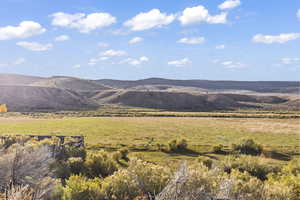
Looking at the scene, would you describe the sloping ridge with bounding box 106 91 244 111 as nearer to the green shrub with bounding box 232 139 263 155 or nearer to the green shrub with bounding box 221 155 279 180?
the green shrub with bounding box 232 139 263 155

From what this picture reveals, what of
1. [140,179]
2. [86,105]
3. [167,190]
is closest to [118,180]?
[140,179]

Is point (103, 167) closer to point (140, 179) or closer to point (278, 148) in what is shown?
point (140, 179)

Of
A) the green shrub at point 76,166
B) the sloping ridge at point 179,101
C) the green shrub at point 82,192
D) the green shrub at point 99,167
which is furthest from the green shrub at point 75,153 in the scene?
the sloping ridge at point 179,101

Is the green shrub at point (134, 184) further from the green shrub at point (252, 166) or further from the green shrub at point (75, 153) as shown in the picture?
the green shrub at point (75, 153)

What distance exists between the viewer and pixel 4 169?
9.42 m

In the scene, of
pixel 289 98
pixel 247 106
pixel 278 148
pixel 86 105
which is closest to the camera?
pixel 278 148

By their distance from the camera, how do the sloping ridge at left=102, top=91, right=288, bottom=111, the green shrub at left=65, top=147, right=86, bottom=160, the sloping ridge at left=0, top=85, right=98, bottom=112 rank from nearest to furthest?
the green shrub at left=65, top=147, right=86, bottom=160, the sloping ridge at left=0, top=85, right=98, bottom=112, the sloping ridge at left=102, top=91, right=288, bottom=111

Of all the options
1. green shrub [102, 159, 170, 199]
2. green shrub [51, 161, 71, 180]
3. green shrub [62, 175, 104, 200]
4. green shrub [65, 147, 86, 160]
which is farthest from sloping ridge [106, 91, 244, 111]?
green shrub [62, 175, 104, 200]

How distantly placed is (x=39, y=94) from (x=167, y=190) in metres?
124

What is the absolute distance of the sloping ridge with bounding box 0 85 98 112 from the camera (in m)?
107

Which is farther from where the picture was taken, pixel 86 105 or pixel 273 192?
pixel 86 105

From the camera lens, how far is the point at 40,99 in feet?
378

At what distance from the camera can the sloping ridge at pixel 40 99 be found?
352 feet

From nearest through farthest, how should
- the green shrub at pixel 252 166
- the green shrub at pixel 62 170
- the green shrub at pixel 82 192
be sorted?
the green shrub at pixel 82 192
the green shrub at pixel 62 170
the green shrub at pixel 252 166
